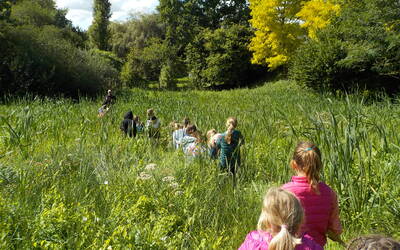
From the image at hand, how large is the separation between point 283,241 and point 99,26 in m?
36.1

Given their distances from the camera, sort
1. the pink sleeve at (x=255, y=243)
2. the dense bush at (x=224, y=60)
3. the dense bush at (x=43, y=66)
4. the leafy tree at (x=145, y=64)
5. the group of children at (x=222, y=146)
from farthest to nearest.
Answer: the leafy tree at (x=145, y=64), the dense bush at (x=224, y=60), the dense bush at (x=43, y=66), the group of children at (x=222, y=146), the pink sleeve at (x=255, y=243)

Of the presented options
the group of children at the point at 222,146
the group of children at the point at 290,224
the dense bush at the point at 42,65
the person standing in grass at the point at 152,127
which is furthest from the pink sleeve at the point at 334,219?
the dense bush at the point at 42,65

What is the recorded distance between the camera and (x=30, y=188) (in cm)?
287

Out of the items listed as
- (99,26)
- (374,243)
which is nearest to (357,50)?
(374,243)

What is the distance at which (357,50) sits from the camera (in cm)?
1188

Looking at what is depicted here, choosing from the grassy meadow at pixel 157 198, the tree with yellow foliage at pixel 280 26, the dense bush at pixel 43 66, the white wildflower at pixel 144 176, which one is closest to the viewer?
the grassy meadow at pixel 157 198

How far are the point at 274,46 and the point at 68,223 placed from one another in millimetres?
21191

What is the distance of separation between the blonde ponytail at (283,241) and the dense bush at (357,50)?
7.02 meters

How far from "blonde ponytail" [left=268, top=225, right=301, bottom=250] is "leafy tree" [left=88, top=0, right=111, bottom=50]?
Result: 117 ft

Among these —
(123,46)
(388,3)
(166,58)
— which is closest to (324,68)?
(388,3)

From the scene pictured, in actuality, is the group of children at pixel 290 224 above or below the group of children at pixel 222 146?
above

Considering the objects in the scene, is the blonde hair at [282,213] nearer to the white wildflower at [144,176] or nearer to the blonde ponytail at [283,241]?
the blonde ponytail at [283,241]

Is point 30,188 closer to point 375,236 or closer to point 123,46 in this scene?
point 375,236

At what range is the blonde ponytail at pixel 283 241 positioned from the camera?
4.72 ft
